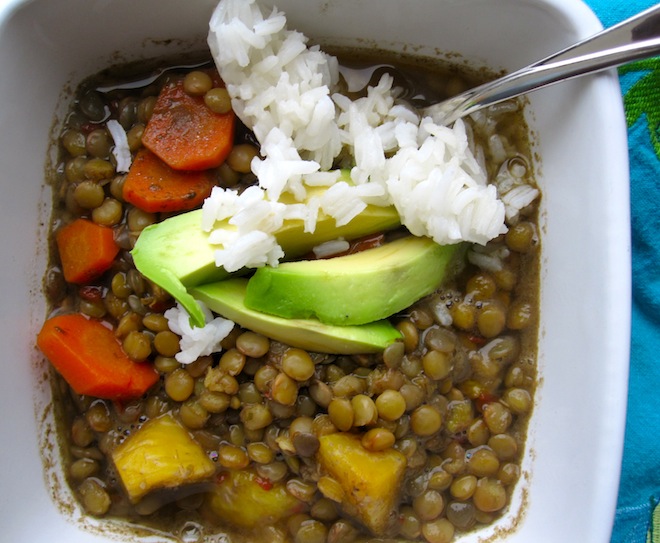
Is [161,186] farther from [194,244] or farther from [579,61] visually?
[579,61]

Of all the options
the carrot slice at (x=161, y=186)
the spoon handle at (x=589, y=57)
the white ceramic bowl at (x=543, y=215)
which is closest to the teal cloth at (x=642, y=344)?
the white ceramic bowl at (x=543, y=215)

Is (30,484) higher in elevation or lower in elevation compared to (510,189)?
lower

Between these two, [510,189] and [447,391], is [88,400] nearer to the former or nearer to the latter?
[447,391]

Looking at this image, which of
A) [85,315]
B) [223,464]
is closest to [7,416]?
[85,315]

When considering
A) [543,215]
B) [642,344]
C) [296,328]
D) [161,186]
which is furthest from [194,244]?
[642,344]

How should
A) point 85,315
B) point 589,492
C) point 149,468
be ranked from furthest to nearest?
1. point 85,315
2. point 149,468
3. point 589,492

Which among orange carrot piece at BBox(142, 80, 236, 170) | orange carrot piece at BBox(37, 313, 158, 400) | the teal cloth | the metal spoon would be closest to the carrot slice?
Result: orange carrot piece at BBox(142, 80, 236, 170)
